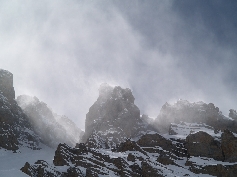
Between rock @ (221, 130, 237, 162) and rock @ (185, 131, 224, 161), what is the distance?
1590 millimetres

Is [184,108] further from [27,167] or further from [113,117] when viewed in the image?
[27,167]

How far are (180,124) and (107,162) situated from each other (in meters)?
59.8

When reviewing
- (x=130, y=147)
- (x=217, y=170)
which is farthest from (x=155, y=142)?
(x=217, y=170)

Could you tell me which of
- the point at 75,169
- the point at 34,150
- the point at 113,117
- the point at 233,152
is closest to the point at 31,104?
the point at 34,150

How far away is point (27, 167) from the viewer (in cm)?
4853

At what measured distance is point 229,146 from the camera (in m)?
80.2

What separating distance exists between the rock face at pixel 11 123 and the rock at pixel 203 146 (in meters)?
67.7

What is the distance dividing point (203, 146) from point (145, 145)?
19.9 meters

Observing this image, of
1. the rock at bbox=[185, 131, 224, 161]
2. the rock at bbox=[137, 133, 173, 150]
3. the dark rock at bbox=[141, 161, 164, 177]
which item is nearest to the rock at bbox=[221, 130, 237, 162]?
the rock at bbox=[185, 131, 224, 161]

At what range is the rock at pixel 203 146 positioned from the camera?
81.1 metres

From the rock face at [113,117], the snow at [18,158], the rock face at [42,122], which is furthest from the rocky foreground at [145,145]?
the rock face at [42,122]

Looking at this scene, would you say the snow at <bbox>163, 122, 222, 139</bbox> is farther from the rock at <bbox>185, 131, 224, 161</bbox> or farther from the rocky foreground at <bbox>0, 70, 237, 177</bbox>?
the rock at <bbox>185, 131, 224, 161</bbox>

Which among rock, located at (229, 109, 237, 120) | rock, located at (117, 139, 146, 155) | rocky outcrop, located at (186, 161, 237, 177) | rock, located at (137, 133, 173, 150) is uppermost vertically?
rock, located at (229, 109, 237, 120)

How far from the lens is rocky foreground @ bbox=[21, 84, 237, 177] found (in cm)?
6069
